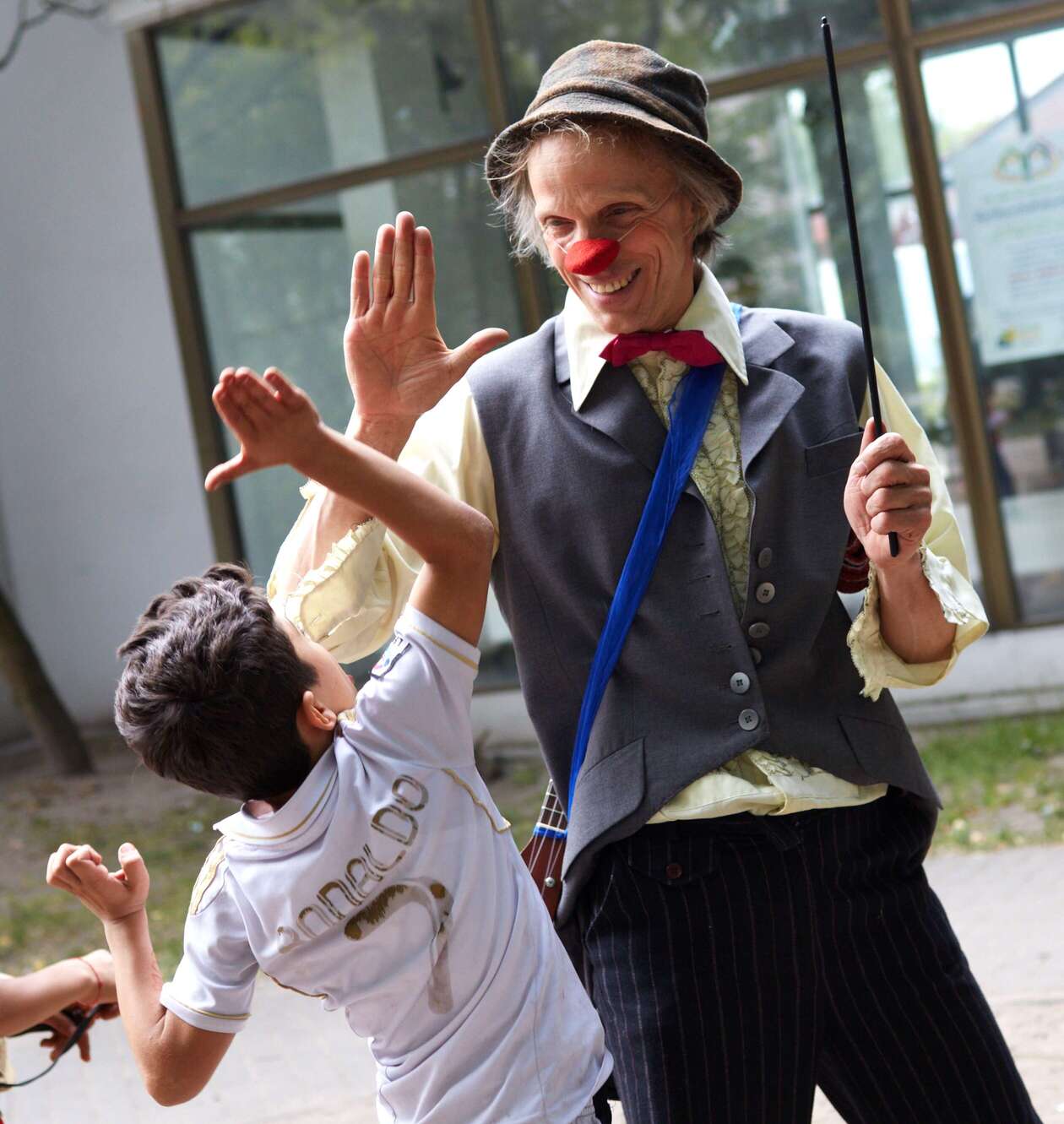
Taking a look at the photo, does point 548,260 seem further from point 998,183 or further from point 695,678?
point 998,183

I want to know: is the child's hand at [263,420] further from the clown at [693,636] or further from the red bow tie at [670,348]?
the red bow tie at [670,348]

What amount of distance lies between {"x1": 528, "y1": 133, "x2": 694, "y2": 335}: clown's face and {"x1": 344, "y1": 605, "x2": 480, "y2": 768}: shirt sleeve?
1.72 feet

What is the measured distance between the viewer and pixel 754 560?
6.73 ft

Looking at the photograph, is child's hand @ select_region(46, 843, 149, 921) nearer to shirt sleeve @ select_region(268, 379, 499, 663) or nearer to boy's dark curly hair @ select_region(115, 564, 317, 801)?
boy's dark curly hair @ select_region(115, 564, 317, 801)

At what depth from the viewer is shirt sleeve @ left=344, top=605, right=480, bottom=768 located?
189 centimetres

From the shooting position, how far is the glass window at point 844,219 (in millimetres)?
7887

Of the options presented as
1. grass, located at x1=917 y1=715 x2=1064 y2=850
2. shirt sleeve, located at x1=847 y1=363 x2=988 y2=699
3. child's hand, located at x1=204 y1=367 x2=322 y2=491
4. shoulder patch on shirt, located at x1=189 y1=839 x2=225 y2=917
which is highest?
child's hand, located at x1=204 y1=367 x2=322 y2=491

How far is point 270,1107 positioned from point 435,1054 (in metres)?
2.77

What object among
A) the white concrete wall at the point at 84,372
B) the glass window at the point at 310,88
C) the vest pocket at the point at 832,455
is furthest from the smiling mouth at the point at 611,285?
the white concrete wall at the point at 84,372

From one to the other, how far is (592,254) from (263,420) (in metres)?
0.61

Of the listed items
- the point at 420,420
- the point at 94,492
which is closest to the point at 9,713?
the point at 94,492

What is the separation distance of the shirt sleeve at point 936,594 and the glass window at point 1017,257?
19.5 ft

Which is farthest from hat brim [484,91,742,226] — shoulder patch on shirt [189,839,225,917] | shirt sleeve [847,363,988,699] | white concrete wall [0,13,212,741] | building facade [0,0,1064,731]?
white concrete wall [0,13,212,741]

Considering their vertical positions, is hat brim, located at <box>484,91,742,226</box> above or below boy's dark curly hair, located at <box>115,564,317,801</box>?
above
